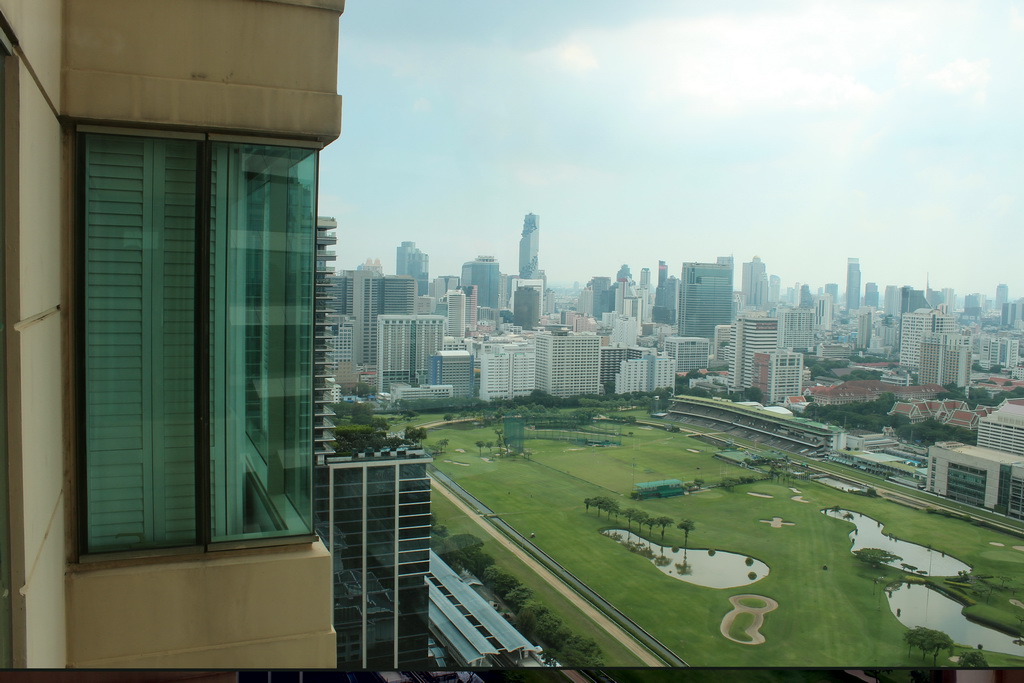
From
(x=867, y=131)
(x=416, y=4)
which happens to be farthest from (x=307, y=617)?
(x=867, y=131)

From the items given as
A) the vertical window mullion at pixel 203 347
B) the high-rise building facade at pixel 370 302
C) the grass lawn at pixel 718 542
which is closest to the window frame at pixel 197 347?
the vertical window mullion at pixel 203 347

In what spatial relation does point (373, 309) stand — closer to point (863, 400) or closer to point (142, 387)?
point (142, 387)

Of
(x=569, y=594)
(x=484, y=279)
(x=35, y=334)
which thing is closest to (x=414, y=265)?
(x=484, y=279)

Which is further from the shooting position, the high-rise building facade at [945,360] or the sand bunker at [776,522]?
the sand bunker at [776,522]

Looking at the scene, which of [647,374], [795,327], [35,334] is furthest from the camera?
[647,374]

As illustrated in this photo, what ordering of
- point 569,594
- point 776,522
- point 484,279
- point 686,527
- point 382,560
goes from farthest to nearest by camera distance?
1. point 686,527
2. point 776,522
3. point 569,594
4. point 484,279
5. point 382,560

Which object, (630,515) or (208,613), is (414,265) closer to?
(208,613)

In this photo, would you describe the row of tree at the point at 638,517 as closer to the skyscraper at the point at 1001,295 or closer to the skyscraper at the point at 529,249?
the skyscraper at the point at 529,249
